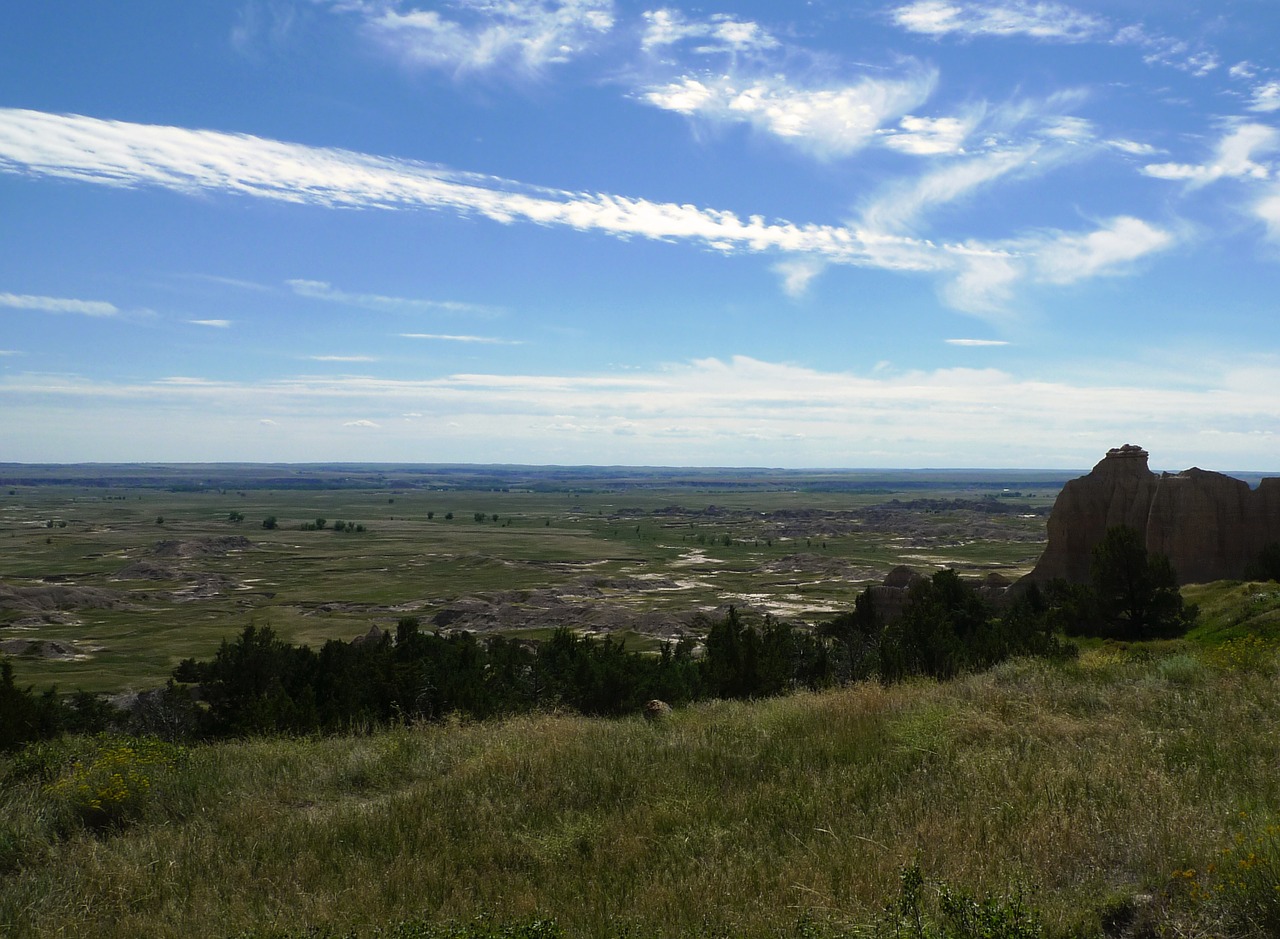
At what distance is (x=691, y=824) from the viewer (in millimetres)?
6691

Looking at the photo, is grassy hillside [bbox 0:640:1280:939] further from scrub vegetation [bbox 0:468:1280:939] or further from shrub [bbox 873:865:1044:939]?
shrub [bbox 873:865:1044:939]

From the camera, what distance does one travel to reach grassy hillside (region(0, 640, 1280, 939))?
5.23 m

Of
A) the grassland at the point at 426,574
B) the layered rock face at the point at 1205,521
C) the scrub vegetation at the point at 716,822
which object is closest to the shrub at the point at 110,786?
the scrub vegetation at the point at 716,822

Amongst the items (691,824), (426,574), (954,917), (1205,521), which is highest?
(1205,521)

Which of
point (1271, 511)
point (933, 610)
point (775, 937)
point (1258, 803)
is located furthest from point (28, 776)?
point (1271, 511)

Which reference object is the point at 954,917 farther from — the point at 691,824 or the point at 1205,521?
the point at 1205,521

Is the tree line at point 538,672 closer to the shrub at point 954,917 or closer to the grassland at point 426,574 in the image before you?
the shrub at point 954,917

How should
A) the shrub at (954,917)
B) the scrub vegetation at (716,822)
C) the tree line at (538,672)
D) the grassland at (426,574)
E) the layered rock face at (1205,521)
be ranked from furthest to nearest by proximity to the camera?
the grassland at (426,574) → the layered rock face at (1205,521) → the tree line at (538,672) → the scrub vegetation at (716,822) → the shrub at (954,917)

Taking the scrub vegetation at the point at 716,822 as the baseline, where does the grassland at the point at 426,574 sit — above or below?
below

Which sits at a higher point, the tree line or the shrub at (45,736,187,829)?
the shrub at (45,736,187,829)

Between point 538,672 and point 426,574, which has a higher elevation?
point 538,672

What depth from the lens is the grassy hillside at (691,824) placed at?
523 cm

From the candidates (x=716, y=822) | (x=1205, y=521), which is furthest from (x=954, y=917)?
(x=1205, y=521)

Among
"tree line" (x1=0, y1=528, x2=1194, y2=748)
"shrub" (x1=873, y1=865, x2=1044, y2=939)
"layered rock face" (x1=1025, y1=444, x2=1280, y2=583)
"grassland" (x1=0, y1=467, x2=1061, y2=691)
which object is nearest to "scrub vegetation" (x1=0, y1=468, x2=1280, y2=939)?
"shrub" (x1=873, y1=865, x2=1044, y2=939)
